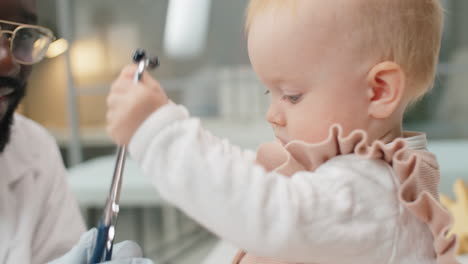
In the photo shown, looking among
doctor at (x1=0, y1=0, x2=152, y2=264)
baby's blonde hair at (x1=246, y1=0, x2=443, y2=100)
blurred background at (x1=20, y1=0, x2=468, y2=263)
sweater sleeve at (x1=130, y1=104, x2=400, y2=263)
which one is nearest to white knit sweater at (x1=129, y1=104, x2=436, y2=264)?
sweater sleeve at (x1=130, y1=104, x2=400, y2=263)

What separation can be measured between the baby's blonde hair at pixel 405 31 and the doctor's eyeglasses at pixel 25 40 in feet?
1.44

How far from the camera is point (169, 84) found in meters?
2.25

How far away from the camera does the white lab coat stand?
820 mm

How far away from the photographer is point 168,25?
7.37 feet

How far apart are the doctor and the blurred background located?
72 cm

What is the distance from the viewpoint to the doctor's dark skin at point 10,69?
0.73 m

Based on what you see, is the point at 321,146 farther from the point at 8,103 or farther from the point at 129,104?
the point at 8,103

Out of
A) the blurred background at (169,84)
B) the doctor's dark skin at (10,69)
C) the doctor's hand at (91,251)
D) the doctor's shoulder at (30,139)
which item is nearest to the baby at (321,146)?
the doctor's hand at (91,251)

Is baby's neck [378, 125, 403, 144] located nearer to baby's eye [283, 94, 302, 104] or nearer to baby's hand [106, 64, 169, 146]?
baby's eye [283, 94, 302, 104]

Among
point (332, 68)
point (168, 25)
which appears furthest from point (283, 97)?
point (168, 25)

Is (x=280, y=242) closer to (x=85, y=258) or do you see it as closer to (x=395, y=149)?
(x=395, y=149)

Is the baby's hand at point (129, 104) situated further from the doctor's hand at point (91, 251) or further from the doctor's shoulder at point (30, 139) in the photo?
the doctor's shoulder at point (30, 139)

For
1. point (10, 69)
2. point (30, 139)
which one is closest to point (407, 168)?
point (10, 69)

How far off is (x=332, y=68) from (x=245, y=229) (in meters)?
0.19
